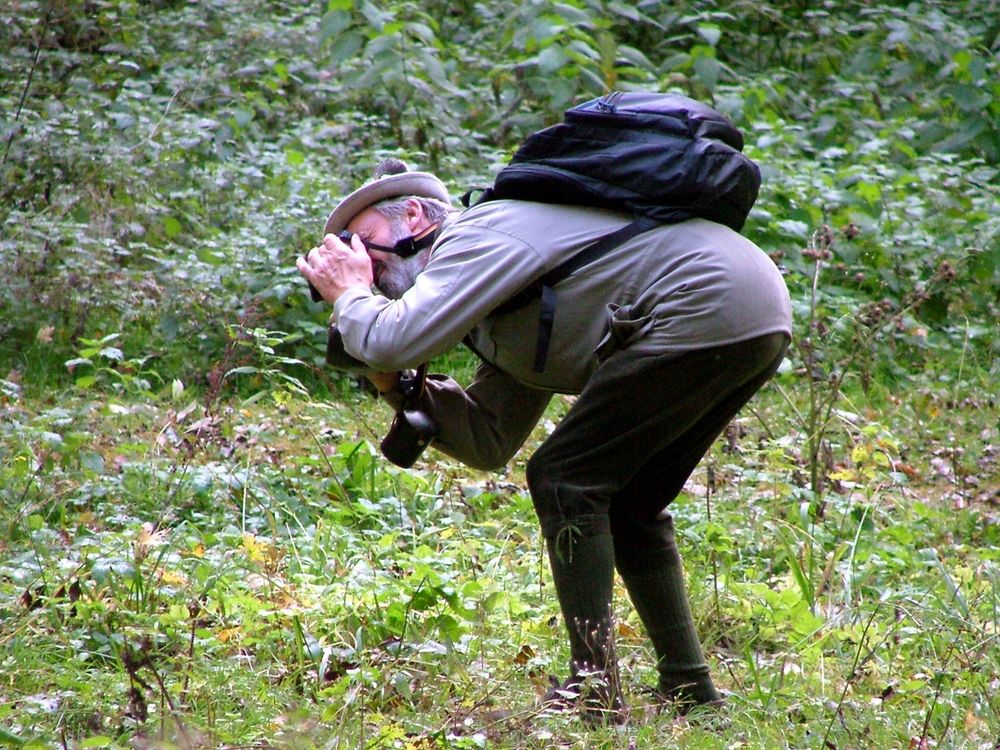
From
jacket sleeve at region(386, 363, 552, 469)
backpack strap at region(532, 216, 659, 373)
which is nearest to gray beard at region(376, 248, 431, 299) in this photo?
jacket sleeve at region(386, 363, 552, 469)

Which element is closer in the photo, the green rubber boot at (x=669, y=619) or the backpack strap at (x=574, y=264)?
the backpack strap at (x=574, y=264)

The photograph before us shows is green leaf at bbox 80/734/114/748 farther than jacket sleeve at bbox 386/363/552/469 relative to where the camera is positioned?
No

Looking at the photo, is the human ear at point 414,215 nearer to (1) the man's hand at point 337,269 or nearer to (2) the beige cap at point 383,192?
(2) the beige cap at point 383,192

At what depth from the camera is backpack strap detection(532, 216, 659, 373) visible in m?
2.99

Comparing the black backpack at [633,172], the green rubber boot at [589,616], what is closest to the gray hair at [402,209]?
the black backpack at [633,172]

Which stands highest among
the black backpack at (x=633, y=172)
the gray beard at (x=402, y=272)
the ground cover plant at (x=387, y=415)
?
the black backpack at (x=633, y=172)

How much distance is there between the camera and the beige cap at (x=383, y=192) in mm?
3416

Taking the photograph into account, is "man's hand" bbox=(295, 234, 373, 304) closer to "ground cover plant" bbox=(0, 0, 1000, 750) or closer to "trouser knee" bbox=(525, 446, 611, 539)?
"ground cover plant" bbox=(0, 0, 1000, 750)

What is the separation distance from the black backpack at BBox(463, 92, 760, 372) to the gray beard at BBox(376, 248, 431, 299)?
0.38 meters

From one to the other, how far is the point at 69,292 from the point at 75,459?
204 centimetres

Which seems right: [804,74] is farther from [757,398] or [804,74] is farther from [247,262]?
[247,262]

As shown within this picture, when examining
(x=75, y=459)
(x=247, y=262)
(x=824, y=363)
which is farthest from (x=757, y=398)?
(x=75, y=459)

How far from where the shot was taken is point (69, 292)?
254 inches

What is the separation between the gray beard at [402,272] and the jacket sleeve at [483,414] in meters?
0.35
